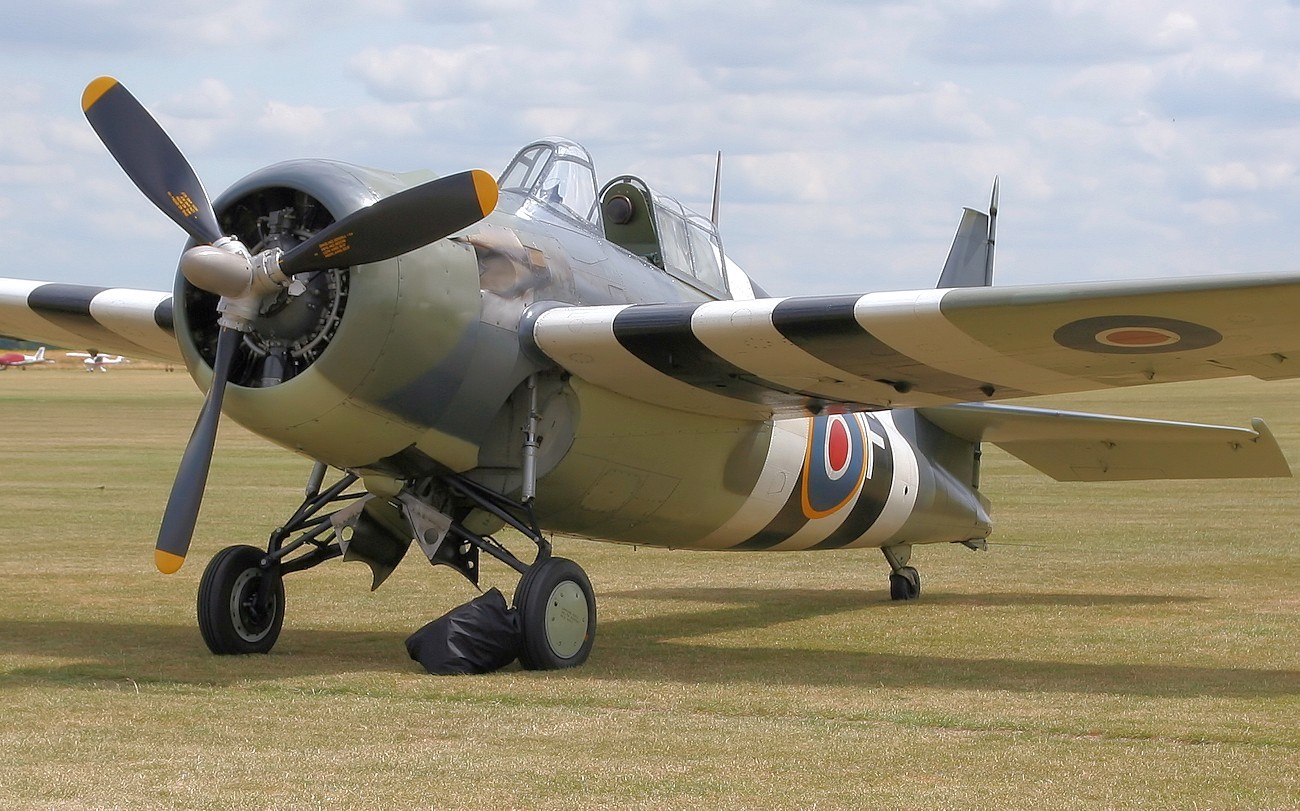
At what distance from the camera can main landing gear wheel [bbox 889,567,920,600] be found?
1351cm

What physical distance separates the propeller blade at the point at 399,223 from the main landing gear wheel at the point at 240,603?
2.30 meters

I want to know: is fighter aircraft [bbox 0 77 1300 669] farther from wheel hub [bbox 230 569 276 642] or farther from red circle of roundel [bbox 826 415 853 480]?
red circle of roundel [bbox 826 415 853 480]

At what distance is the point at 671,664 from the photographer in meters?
9.27

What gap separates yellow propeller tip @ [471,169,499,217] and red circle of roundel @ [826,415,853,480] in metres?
4.75

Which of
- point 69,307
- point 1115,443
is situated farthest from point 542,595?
point 1115,443

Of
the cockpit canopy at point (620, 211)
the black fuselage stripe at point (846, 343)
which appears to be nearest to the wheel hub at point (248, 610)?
the cockpit canopy at point (620, 211)

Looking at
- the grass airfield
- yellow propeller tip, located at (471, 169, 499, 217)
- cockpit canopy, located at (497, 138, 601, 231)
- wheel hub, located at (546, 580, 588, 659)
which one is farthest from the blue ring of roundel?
yellow propeller tip, located at (471, 169, 499, 217)

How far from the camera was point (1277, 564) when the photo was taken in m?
15.6

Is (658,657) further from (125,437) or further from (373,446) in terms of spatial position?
(125,437)

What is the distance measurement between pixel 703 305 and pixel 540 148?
1.89m

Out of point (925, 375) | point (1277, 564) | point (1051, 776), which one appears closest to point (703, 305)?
point (925, 375)

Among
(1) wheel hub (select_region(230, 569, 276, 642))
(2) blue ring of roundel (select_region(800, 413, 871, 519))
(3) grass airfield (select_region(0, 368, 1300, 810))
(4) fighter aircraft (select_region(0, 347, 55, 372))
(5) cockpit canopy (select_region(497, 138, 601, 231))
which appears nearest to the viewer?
(3) grass airfield (select_region(0, 368, 1300, 810))

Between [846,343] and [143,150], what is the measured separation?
13.5 ft

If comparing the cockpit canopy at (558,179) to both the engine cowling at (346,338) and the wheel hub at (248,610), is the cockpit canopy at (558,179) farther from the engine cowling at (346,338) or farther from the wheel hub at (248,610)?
the wheel hub at (248,610)
